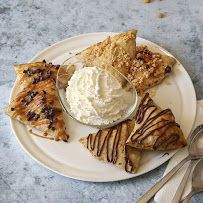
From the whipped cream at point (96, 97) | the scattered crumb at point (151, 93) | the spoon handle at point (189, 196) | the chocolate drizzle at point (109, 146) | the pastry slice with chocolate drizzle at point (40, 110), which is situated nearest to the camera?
the spoon handle at point (189, 196)

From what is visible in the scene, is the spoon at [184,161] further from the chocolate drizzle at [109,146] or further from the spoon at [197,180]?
the chocolate drizzle at [109,146]

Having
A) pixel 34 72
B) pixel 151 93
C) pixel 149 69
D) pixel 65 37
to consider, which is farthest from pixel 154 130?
pixel 65 37

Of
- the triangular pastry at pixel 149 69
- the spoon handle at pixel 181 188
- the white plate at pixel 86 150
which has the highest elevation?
the triangular pastry at pixel 149 69

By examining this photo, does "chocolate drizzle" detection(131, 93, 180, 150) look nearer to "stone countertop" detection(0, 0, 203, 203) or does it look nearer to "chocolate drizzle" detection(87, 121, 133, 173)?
"chocolate drizzle" detection(87, 121, 133, 173)

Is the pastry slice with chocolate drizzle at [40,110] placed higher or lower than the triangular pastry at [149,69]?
lower

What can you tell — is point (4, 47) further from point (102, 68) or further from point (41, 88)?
point (102, 68)

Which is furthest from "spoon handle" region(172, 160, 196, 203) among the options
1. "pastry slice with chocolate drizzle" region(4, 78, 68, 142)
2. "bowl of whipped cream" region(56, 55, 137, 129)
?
"pastry slice with chocolate drizzle" region(4, 78, 68, 142)

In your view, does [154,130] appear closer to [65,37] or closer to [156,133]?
[156,133]

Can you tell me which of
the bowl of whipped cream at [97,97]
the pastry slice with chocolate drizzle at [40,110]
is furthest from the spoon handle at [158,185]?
the pastry slice with chocolate drizzle at [40,110]
